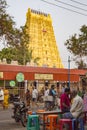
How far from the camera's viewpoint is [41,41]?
92.1 metres

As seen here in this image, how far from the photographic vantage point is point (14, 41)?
28.6m

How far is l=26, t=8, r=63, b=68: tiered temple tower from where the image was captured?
292 feet

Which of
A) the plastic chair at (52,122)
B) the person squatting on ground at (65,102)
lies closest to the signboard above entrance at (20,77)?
the person squatting on ground at (65,102)

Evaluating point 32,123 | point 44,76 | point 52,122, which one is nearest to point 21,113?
point 32,123

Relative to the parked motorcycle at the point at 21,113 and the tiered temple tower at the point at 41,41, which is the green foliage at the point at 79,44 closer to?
the parked motorcycle at the point at 21,113

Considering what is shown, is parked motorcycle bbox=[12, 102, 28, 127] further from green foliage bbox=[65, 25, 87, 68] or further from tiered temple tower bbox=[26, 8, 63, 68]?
tiered temple tower bbox=[26, 8, 63, 68]

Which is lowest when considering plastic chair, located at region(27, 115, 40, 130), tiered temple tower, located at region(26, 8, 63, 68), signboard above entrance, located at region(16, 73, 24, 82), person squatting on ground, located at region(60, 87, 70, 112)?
plastic chair, located at region(27, 115, 40, 130)

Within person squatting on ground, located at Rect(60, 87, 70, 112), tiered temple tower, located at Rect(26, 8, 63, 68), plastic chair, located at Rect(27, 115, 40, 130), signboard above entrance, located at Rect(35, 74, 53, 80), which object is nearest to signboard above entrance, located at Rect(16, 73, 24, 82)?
signboard above entrance, located at Rect(35, 74, 53, 80)

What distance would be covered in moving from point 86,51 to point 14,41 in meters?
17.0

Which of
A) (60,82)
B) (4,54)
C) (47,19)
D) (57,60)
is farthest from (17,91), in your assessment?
(47,19)

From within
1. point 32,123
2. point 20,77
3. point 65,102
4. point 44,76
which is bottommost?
point 32,123

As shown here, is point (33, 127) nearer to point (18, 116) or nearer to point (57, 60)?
point (18, 116)

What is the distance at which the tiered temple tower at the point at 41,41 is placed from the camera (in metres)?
88.9

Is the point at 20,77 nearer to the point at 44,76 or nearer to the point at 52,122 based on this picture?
the point at 44,76
